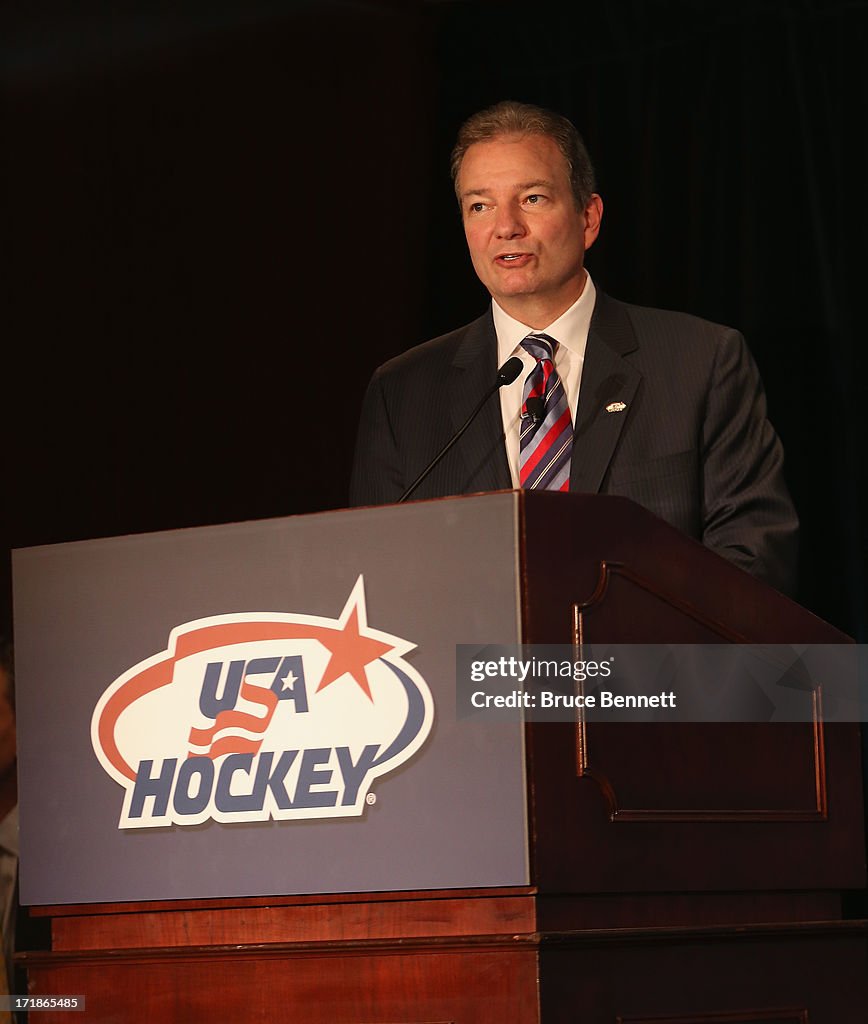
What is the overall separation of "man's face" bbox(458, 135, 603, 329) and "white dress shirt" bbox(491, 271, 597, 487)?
3cm

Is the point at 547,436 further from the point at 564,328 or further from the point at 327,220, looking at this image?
the point at 327,220

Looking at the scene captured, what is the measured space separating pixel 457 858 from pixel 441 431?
107cm

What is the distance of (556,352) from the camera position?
2.75 m

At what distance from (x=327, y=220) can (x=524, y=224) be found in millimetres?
1607

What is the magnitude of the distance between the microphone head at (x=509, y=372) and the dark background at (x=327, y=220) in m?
1.46

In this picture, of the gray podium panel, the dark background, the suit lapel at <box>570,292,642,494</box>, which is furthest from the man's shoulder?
the dark background

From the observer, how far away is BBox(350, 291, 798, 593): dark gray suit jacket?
2.56 m

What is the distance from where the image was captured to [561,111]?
468 centimetres

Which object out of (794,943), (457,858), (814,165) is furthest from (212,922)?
(814,165)

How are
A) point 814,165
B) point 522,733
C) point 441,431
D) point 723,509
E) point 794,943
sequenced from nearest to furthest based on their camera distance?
1. point 522,733
2. point 794,943
3. point 723,509
4. point 441,431
5. point 814,165

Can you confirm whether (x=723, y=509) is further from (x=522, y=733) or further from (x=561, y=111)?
(x=561, y=111)

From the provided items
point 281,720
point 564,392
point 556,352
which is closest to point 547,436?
point 564,392

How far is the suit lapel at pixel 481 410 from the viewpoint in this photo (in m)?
2.63

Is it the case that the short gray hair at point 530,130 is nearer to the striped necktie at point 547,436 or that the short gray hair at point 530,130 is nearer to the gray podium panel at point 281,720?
the striped necktie at point 547,436
